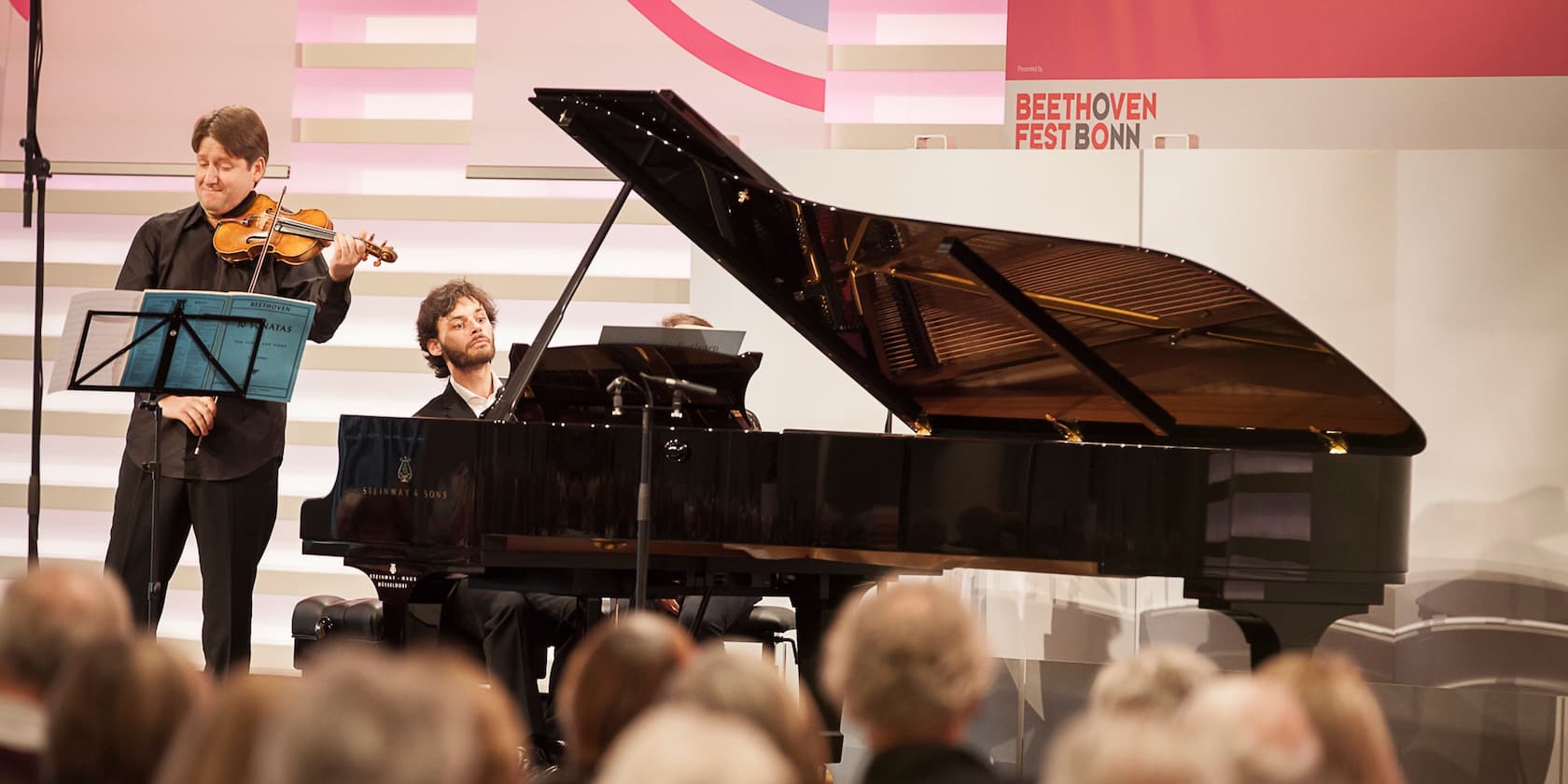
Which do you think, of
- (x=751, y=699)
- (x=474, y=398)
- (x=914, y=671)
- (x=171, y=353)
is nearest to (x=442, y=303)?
(x=474, y=398)

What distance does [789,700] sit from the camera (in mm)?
1663

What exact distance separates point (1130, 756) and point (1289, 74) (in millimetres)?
5695

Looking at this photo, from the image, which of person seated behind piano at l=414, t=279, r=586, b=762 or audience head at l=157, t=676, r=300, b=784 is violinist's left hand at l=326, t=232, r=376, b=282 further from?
audience head at l=157, t=676, r=300, b=784

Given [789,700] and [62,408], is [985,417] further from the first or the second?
[62,408]

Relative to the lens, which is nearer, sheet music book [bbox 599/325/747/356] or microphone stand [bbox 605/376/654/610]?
microphone stand [bbox 605/376/654/610]

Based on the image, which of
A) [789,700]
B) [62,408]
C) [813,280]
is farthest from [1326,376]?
[62,408]

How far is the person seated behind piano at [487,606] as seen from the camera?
15.4ft

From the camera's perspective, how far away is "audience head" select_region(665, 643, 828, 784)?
1618mm

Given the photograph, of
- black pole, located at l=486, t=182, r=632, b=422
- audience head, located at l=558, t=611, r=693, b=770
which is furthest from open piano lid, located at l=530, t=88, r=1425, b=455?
audience head, located at l=558, t=611, r=693, b=770

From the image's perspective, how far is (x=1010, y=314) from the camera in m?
4.23

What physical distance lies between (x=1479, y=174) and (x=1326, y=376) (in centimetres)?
228

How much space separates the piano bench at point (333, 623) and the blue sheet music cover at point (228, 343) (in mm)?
868

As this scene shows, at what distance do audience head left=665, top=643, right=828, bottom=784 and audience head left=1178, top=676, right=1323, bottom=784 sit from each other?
1.38ft

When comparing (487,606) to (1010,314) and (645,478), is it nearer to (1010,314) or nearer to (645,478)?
(645,478)
